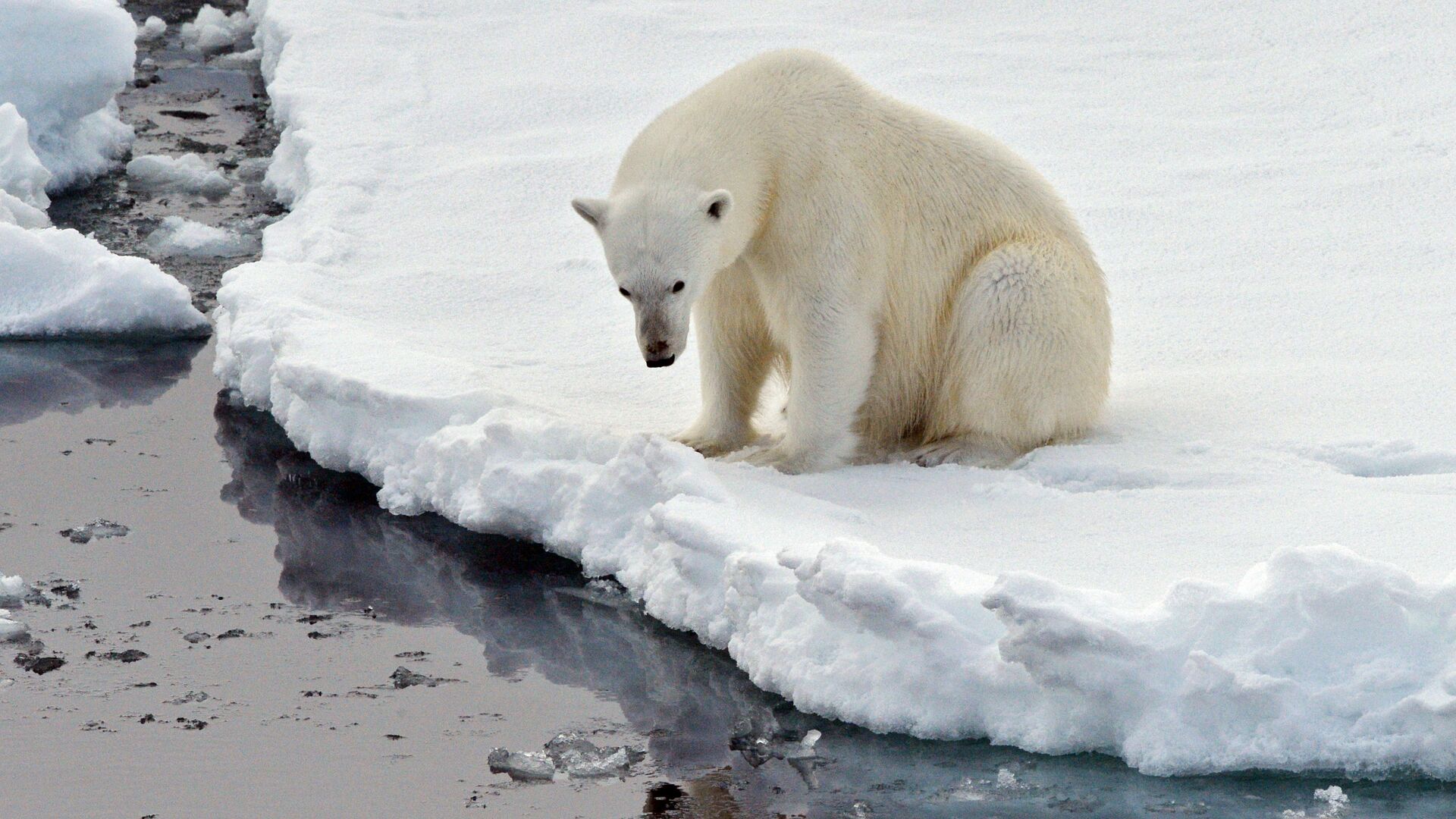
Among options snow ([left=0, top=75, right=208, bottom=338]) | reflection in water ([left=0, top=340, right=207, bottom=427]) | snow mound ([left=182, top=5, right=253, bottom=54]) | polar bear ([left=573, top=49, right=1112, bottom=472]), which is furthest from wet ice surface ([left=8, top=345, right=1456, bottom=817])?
snow mound ([left=182, top=5, right=253, bottom=54])

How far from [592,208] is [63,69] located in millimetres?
5972

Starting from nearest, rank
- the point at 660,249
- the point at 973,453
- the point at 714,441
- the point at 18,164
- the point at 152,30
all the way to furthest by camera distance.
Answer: the point at 660,249
the point at 973,453
the point at 714,441
the point at 18,164
the point at 152,30

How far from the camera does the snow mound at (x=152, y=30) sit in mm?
13664

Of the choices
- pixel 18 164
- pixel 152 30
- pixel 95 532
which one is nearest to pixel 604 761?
pixel 95 532

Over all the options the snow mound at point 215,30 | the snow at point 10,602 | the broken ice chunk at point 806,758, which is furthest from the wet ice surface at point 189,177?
the broken ice chunk at point 806,758

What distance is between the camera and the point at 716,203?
4699mm

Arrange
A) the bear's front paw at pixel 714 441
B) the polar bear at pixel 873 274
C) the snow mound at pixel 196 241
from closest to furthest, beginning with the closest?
1. the polar bear at pixel 873 274
2. the bear's front paw at pixel 714 441
3. the snow mound at pixel 196 241

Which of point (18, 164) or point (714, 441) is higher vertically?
point (18, 164)

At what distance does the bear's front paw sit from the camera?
5.63m

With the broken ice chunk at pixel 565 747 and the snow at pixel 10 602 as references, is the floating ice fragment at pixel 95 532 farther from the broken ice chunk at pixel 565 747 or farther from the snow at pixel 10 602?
the broken ice chunk at pixel 565 747

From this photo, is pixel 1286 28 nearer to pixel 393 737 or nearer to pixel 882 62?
pixel 882 62

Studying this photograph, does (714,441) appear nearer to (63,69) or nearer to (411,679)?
(411,679)

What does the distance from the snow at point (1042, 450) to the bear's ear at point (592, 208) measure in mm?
681

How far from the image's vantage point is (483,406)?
5.59m
